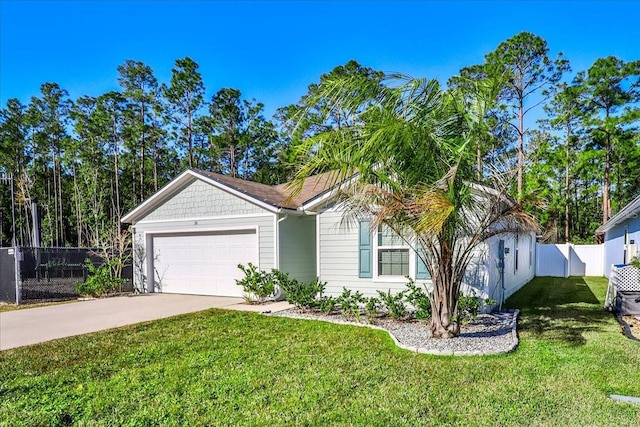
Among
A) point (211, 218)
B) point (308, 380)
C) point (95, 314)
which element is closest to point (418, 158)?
point (308, 380)

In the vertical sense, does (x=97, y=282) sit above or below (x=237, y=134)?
below

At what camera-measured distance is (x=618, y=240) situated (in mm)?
15781

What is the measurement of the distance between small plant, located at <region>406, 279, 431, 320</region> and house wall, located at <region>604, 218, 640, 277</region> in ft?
28.3

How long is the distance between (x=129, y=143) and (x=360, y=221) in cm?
2096

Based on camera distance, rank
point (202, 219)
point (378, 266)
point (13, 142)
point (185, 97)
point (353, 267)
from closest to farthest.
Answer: point (378, 266), point (353, 267), point (202, 219), point (185, 97), point (13, 142)

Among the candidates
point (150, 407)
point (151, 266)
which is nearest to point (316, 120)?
point (150, 407)

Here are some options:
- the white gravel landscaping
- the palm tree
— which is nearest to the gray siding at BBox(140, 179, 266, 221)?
the white gravel landscaping

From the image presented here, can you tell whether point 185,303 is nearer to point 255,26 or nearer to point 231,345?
point 231,345

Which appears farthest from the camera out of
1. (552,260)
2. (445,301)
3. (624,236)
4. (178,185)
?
(552,260)

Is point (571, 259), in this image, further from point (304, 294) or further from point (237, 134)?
point (237, 134)

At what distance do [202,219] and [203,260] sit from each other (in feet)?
4.30

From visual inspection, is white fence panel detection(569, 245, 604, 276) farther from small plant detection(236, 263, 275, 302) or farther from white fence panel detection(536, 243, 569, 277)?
small plant detection(236, 263, 275, 302)

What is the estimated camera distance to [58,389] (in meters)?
4.41

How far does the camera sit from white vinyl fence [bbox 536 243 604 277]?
19.0 metres
